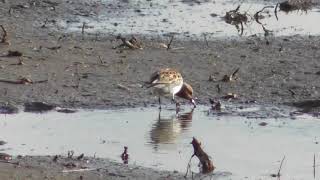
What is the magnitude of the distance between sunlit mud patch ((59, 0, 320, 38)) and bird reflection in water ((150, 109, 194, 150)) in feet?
16.5

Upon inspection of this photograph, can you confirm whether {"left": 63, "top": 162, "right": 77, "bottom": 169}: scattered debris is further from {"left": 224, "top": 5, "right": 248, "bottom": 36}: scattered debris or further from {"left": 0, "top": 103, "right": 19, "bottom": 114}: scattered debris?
{"left": 224, "top": 5, "right": 248, "bottom": 36}: scattered debris

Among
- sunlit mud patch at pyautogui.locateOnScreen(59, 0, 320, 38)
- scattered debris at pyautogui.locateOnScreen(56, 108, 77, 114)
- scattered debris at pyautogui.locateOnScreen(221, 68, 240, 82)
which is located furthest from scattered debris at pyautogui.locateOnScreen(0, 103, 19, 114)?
sunlit mud patch at pyautogui.locateOnScreen(59, 0, 320, 38)

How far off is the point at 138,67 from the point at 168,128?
Answer: 305 centimetres

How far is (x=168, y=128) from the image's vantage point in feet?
36.2

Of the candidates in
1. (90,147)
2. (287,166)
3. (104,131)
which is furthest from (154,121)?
(287,166)

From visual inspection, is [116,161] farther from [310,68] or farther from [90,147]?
[310,68]

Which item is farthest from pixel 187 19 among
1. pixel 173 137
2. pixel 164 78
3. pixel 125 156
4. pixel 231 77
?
pixel 125 156

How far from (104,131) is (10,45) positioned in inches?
183

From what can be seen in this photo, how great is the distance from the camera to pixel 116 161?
941 centimetres

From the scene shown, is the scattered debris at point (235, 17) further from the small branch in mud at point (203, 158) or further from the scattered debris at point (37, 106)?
the small branch in mud at point (203, 158)

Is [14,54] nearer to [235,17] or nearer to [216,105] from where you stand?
[216,105]

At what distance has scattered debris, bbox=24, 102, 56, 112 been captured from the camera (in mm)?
11734

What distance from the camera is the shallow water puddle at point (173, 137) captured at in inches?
376

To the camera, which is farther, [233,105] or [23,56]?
[23,56]
